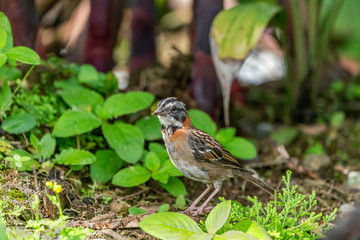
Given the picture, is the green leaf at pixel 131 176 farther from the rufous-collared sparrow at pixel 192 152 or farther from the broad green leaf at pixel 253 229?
the broad green leaf at pixel 253 229

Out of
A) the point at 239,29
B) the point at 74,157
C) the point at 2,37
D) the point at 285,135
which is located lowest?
the point at 285,135

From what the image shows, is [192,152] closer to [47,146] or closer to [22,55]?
[47,146]

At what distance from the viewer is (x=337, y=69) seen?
6969 mm

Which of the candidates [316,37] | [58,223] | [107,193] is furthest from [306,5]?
[58,223]

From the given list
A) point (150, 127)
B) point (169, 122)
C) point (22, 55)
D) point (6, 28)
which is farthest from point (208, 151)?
point (6, 28)

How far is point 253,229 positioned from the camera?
3.05m

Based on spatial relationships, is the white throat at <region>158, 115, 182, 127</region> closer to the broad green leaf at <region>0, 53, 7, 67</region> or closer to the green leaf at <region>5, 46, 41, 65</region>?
the green leaf at <region>5, 46, 41, 65</region>

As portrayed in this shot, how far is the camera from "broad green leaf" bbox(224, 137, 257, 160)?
437 cm

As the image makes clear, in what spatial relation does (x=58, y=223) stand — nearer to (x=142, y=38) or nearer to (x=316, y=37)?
(x=142, y=38)

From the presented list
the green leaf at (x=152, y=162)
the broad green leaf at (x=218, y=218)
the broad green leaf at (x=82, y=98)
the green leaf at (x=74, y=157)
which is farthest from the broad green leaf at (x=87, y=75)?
the broad green leaf at (x=218, y=218)

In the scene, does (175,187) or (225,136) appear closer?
(175,187)

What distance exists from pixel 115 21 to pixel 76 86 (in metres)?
1.35

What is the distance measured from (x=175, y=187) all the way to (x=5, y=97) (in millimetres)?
1474

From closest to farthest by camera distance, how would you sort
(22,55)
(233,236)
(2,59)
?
1. (233,236)
2. (2,59)
3. (22,55)
